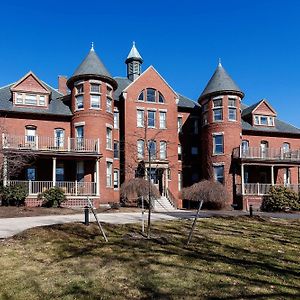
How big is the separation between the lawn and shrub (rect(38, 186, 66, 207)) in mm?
12259

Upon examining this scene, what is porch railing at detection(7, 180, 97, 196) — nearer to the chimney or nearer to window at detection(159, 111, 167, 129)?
window at detection(159, 111, 167, 129)

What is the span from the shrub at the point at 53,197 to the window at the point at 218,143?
15647 mm

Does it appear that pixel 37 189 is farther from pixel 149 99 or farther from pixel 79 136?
pixel 149 99

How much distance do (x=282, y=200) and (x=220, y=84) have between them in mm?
12343

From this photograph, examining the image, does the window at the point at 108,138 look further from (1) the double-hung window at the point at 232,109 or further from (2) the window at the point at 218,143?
(1) the double-hung window at the point at 232,109

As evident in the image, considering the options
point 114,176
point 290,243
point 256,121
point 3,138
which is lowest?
point 290,243

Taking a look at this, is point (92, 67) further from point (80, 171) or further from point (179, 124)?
point (179, 124)

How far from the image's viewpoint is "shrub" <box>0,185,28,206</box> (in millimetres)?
26422

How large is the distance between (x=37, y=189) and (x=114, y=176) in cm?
748

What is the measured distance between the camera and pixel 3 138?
27.4 m

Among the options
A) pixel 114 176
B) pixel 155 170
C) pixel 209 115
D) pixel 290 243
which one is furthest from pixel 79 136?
pixel 290 243

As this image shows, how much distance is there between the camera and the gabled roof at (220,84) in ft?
118

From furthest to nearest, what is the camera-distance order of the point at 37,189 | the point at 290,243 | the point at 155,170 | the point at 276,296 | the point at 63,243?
1. the point at 155,170
2. the point at 37,189
3. the point at 290,243
4. the point at 63,243
5. the point at 276,296

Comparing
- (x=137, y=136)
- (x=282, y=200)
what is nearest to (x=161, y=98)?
(x=137, y=136)
